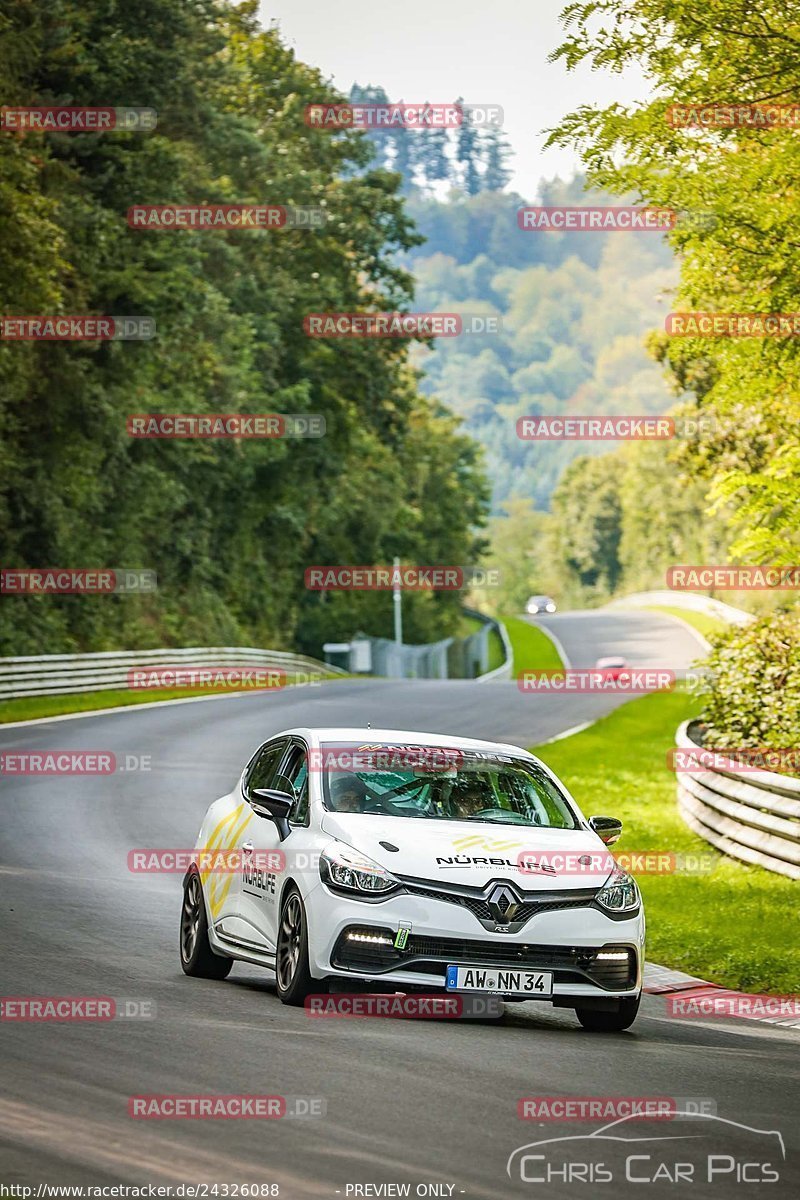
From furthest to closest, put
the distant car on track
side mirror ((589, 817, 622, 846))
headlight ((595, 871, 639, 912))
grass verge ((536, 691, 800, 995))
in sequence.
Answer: the distant car on track
grass verge ((536, 691, 800, 995))
side mirror ((589, 817, 622, 846))
headlight ((595, 871, 639, 912))

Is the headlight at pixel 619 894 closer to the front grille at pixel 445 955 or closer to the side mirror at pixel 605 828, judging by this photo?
the front grille at pixel 445 955

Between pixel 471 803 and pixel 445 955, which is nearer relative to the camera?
pixel 445 955

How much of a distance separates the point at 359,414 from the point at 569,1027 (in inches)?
2276

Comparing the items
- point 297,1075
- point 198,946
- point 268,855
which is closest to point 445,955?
point 268,855

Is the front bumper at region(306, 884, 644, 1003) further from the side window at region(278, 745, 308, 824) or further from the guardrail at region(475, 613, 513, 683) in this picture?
the guardrail at region(475, 613, 513, 683)

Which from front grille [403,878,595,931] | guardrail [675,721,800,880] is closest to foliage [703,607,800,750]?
guardrail [675,721,800,880]

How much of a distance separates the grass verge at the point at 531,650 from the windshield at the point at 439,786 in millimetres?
71455

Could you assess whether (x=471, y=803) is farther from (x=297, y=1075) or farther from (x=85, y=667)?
(x=85, y=667)

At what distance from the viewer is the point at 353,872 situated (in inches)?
390

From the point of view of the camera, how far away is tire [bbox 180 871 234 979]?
11586mm

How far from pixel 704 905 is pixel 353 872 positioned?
673cm

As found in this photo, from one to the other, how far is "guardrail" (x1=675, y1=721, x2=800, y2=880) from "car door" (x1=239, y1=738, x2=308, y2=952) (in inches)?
248

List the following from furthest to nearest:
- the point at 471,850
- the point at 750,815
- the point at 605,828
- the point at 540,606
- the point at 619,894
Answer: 1. the point at 540,606
2. the point at 750,815
3. the point at 605,828
4. the point at 619,894
5. the point at 471,850

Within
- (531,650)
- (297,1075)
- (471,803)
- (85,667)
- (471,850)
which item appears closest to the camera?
(297,1075)
